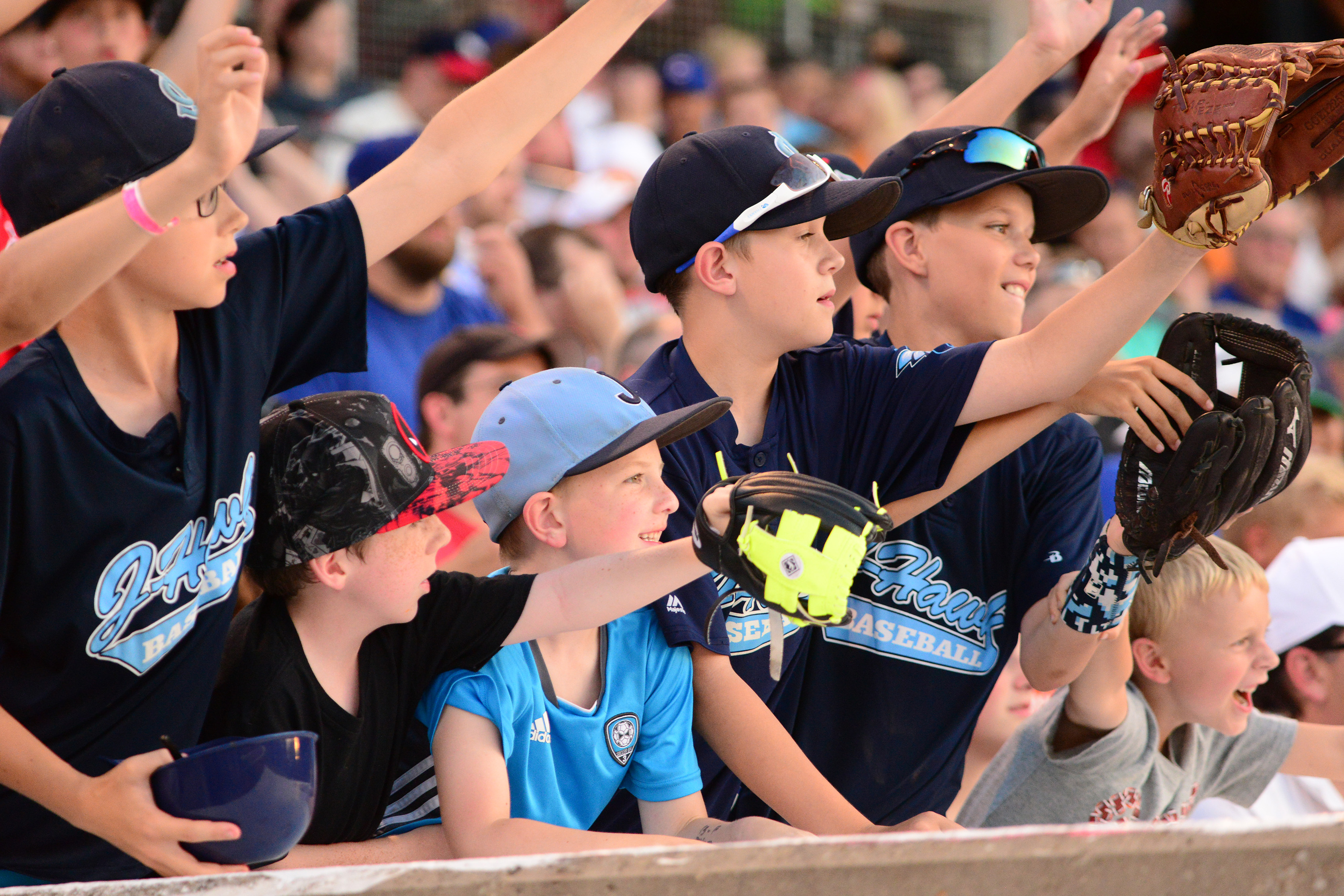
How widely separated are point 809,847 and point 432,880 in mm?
435

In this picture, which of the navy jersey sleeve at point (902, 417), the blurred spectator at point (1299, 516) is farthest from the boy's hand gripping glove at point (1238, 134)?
the blurred spectator at point (1299, 516)

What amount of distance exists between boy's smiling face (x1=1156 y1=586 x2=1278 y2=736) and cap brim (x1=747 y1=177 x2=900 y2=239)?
1.14 metres

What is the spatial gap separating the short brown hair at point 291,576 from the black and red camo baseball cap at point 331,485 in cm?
1

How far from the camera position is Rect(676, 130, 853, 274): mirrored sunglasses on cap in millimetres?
2381

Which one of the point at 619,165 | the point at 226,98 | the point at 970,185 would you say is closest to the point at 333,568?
the point at 226,98

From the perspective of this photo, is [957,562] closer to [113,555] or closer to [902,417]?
[902,417]

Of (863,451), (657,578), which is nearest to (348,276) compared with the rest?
(657,578)

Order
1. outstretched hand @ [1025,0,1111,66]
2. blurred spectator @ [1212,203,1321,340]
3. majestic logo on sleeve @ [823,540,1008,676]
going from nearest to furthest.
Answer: majestic logo on sleeve @ [823,540,1008,676]
outstretched hand @ [1025,0,1111,66]
blurred spectator @ [1212,203,1321,340]

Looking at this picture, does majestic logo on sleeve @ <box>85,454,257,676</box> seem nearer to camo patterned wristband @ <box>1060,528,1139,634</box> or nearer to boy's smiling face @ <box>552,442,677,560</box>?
boy's smiling face @ <box>552,442,677,560</box>

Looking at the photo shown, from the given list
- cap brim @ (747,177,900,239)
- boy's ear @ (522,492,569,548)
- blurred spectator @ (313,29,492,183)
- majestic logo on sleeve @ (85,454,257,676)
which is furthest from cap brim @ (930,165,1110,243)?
blurred spectator @ (313,29,492,183)

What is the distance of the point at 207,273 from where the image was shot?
→ 1.83m

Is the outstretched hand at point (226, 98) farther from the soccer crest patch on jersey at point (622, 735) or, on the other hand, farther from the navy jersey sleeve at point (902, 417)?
the navy jersey sleeve at point (902, 417)

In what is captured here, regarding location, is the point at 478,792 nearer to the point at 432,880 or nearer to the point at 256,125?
the point at 432,880

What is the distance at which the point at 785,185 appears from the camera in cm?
240
